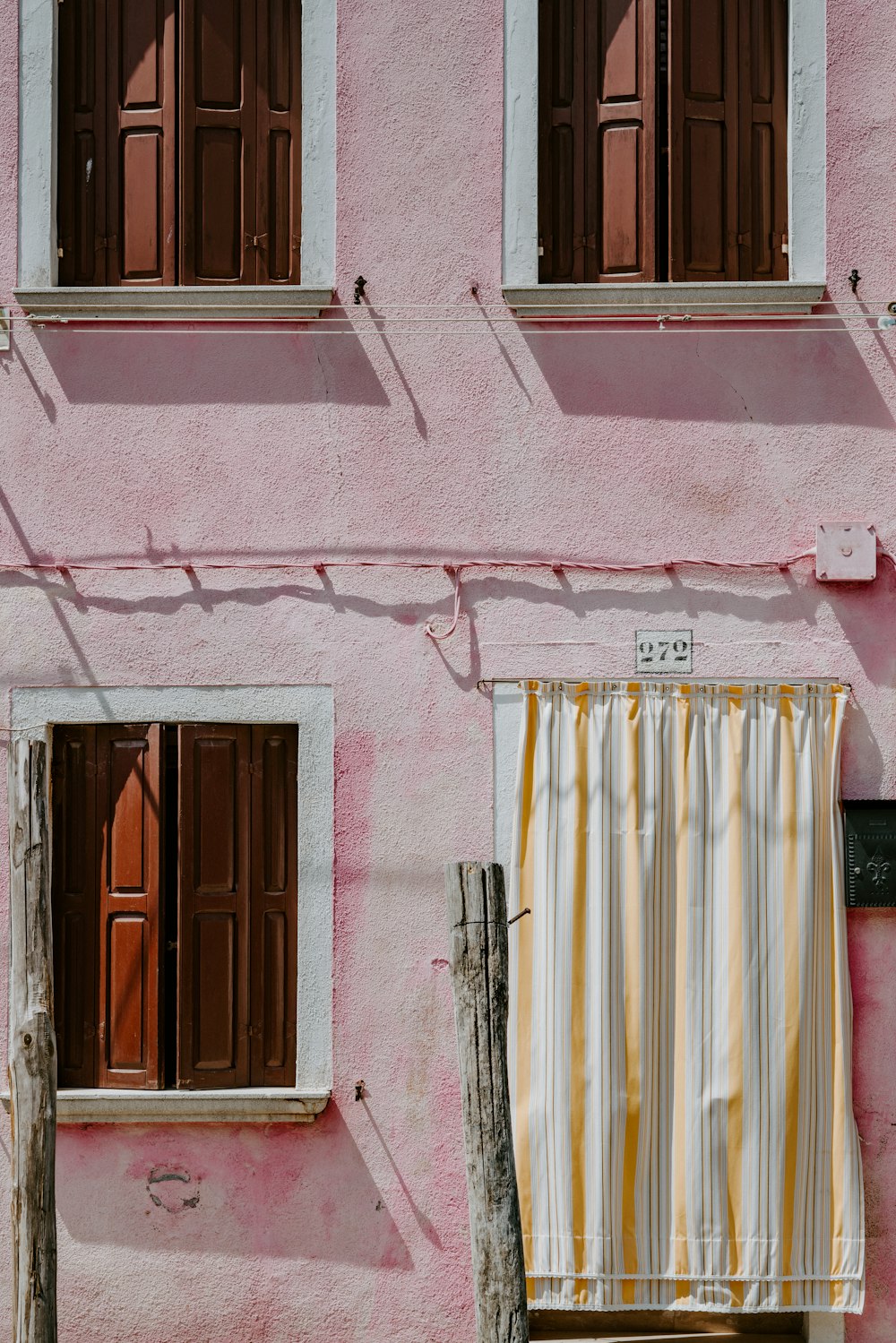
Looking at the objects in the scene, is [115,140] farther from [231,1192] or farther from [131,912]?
[231,1192]

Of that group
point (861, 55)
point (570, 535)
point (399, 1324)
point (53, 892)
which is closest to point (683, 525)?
point (570, 535)

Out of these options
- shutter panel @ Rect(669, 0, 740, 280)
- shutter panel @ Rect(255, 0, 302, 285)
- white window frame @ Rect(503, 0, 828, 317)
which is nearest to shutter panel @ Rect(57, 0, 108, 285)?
shutter panel @ Rect(255, 0, 302, 285)

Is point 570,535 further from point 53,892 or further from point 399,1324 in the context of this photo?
point 399,1324

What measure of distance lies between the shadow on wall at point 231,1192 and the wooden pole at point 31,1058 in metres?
1.05

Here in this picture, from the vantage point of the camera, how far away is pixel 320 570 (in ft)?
20.9

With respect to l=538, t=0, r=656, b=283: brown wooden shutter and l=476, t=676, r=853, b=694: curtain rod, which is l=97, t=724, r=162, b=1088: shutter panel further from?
l=538, t=0, r=656, b=283: brown wooden shutter

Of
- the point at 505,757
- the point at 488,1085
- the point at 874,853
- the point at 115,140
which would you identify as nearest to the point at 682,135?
the point at 115,140

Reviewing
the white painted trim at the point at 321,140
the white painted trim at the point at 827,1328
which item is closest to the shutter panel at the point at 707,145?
the white painted trim at the point at 321,140

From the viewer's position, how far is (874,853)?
243 inches

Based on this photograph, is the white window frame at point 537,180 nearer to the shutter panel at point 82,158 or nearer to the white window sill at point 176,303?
the white window sill at point 176,303

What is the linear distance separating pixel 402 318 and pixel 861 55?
2314 millimetres

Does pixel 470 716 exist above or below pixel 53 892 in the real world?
above

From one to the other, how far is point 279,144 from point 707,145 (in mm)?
1924

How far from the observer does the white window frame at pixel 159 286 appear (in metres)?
6.35
